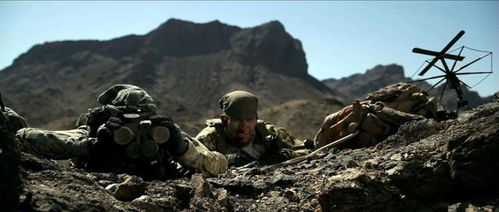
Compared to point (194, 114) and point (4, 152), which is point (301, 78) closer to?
point (194, 114)

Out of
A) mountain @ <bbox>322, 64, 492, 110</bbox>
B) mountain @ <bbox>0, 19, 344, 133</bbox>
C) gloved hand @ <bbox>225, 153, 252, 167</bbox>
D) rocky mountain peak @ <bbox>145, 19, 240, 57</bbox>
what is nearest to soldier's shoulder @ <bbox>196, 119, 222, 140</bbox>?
gloved hand @ <bbox>225, 153, 252, 167</bbox>

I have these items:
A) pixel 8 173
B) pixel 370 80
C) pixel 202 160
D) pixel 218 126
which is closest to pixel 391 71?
pixel 370 80

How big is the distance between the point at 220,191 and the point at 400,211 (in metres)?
1.25

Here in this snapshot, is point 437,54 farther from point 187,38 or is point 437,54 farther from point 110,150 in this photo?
point 187,38

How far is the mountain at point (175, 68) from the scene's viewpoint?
8431 cm

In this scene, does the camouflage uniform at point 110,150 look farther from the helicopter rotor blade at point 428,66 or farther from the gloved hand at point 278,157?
the helicopter rotor blade at point 428,66

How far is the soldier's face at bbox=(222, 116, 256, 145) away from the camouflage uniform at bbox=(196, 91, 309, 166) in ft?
0.19

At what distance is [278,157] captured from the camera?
6305mm

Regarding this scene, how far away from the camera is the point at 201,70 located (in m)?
98.8

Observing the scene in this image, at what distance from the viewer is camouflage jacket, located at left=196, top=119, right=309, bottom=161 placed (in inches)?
252

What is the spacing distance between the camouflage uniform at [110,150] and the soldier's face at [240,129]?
168cm

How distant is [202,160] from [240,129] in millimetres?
1783

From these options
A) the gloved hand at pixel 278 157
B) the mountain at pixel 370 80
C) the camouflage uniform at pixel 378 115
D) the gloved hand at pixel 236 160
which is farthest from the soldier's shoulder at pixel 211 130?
the mountain at pixel 370 80

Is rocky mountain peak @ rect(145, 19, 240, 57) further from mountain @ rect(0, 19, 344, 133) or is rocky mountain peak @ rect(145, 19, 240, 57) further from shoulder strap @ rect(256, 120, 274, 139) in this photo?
Result: shoulder strap @ rect(256, 120, 274, 139)
